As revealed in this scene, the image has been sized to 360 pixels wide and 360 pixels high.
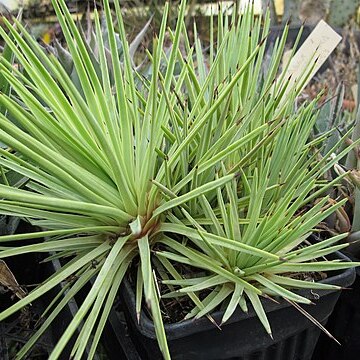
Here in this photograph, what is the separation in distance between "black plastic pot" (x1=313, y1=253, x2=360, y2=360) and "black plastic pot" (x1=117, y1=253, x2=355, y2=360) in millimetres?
118

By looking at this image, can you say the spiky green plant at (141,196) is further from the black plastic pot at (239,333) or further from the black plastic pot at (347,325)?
the black plastic pot at (347,325)

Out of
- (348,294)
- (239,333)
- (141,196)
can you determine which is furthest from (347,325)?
(141,196)

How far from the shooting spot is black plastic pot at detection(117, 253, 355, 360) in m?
0.51

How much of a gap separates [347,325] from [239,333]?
26cm

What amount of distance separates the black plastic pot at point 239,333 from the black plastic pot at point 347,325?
0.12 m

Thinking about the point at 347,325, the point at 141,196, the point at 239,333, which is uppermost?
the point at 141,196

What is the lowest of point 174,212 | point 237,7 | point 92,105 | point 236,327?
point 236,327

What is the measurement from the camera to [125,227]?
0.53m

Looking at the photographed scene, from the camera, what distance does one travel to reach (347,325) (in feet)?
2.37

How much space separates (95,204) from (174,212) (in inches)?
5.0

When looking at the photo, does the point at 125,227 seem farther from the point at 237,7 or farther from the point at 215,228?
the point at 237,7

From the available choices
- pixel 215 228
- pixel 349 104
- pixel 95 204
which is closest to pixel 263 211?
pixel 215 228

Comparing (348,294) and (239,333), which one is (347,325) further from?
(239,333)

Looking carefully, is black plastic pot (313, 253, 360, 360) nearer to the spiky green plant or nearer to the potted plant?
the potted plant
